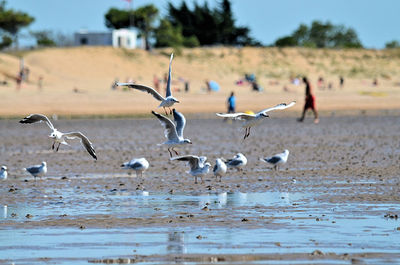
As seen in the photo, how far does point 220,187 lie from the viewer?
18.4 m

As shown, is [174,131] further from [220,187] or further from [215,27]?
[215,27]

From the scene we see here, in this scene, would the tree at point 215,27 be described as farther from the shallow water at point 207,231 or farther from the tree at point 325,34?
the shallow water at point 207,231

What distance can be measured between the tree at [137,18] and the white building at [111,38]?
64.9 inches

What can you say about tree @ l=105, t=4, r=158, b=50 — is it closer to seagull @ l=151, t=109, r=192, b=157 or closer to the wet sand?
the wet sand

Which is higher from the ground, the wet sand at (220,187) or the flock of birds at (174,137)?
the flock of birds at (174,137)

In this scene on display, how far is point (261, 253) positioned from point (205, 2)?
316 feet

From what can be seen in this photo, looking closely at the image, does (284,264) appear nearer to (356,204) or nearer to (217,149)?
(356,204)

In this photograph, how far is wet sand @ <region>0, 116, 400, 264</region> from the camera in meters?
13.8

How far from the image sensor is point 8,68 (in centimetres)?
7075

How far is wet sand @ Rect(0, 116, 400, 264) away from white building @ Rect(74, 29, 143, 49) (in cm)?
6586

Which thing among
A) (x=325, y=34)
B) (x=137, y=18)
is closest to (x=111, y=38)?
(x=137, y=18)

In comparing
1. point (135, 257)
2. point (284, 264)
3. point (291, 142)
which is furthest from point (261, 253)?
point (291, 142)

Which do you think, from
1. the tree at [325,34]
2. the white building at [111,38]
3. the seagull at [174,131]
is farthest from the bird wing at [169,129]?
the tree at [325,34]

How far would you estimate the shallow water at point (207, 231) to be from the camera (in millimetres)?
11539
